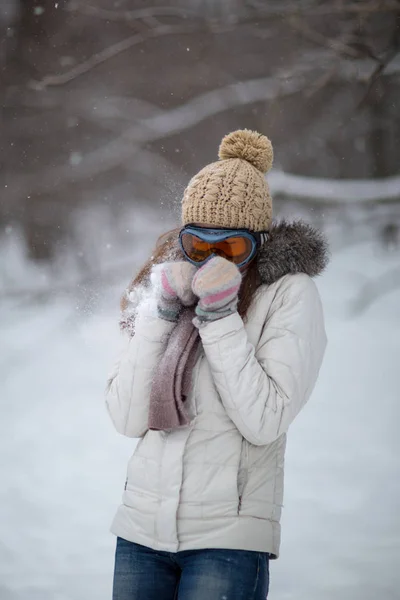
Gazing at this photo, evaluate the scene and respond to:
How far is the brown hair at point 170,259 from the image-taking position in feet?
4.74

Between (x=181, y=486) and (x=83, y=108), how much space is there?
4.11m

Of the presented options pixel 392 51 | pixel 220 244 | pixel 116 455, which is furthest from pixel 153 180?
pixel 220 244

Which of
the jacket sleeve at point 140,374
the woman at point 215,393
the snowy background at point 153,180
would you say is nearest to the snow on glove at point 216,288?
the woman at point 215,393

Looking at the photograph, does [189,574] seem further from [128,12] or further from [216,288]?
[128,12]

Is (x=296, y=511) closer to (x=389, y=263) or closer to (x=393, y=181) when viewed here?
(x=389, y=263)

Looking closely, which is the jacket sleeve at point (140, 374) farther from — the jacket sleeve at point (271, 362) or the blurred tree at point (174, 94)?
the blurred tree at point (174, 94)

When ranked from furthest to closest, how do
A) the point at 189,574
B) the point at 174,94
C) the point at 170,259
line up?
the point at 174,94, the point at 170,259, the point at 189,574

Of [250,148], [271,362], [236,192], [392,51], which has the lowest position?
[271,362]

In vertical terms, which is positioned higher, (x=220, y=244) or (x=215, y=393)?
(x=220, y=244)

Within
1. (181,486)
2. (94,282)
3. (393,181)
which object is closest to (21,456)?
(94,282)

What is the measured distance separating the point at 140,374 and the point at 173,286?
6.5 inches

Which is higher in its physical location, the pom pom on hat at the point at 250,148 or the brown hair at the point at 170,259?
the pom pom on hat at the point at 250,148

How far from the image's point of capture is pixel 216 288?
1.33 meters

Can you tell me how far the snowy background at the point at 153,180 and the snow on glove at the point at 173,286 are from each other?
2.61 m
